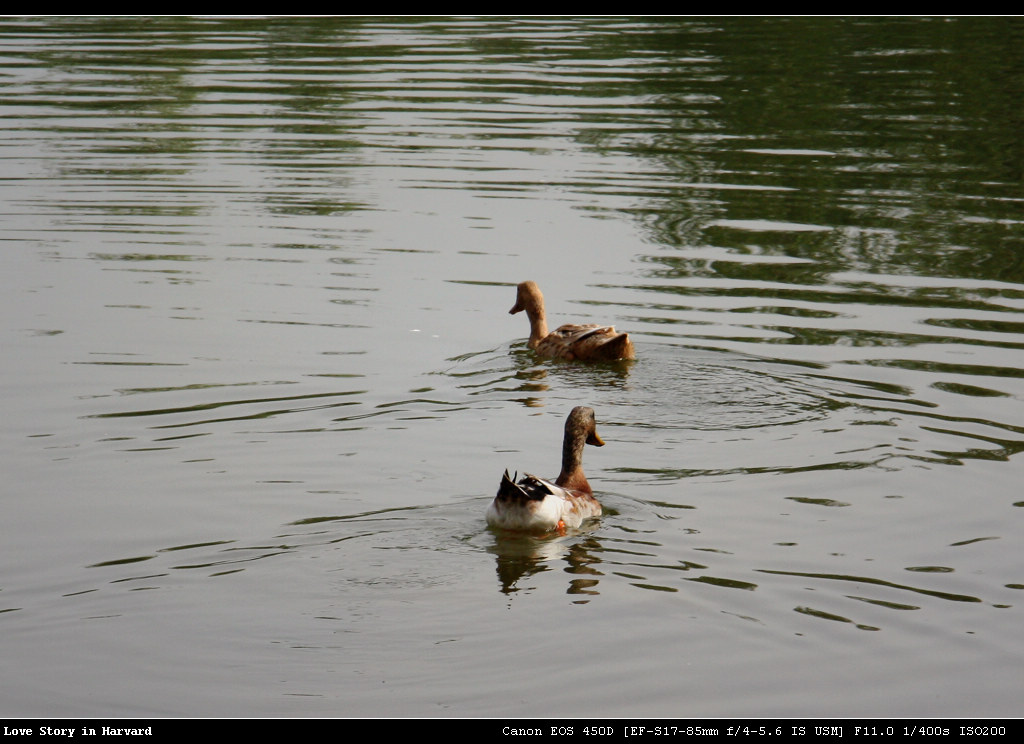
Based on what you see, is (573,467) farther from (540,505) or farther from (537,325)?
(537,325)

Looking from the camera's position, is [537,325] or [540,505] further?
[537,325]

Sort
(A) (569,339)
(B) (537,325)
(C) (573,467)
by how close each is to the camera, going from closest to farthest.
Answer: (C) (573,467) < (A) (569,339) < (B) (537,325)

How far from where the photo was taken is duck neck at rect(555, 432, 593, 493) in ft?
31.8

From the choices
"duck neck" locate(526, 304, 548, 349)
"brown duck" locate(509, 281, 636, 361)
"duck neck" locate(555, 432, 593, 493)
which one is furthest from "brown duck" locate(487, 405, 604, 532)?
"duck neck" locate(526, 304, 548, 349)

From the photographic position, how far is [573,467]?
9.87m

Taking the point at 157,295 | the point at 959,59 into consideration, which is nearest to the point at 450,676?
the point at 157,295

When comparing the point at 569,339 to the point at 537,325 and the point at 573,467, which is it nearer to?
the point at 537,325

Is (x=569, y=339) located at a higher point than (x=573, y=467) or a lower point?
higher

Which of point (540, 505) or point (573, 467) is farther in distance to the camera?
point (573, 467)

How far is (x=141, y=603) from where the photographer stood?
8062mm

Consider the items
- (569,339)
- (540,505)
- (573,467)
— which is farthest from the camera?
(569,339)

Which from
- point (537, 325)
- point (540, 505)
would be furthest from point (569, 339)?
point (540, 505)

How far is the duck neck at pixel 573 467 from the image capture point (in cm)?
970

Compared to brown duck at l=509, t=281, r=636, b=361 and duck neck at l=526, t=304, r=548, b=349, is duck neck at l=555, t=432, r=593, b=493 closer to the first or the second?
brown duck at l=509, t=281, r=636, b=361
